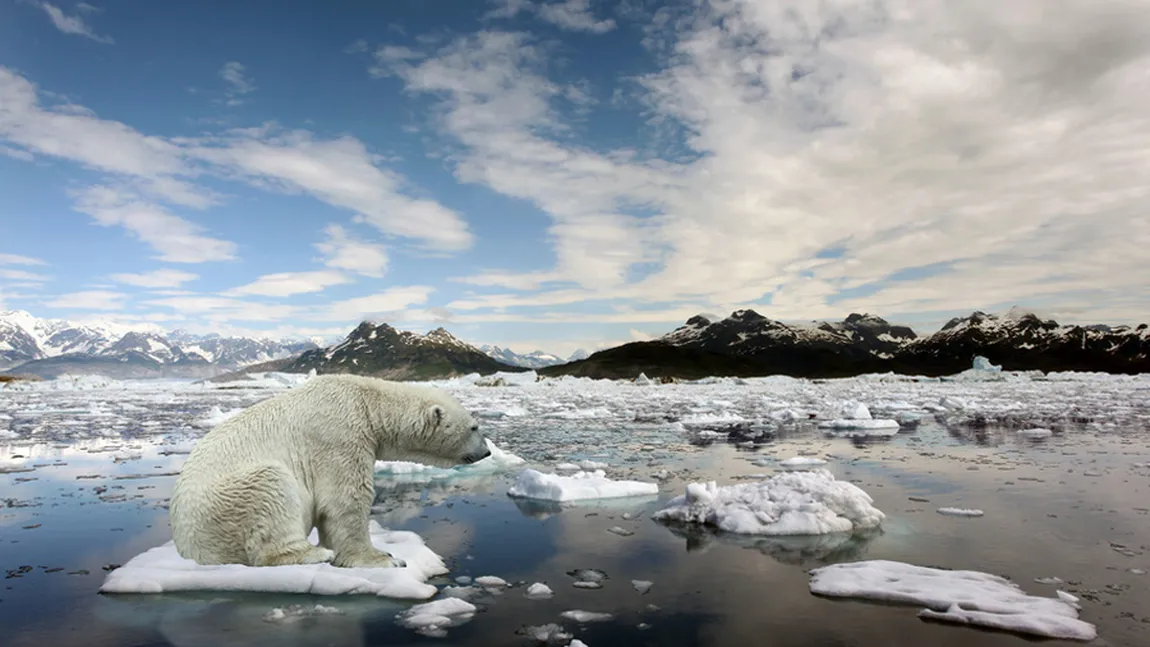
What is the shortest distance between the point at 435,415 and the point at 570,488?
3349 millimetres

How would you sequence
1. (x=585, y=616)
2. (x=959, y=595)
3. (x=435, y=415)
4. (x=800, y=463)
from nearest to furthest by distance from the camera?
(x=585, y=616), (x=959, y=595), (x=435, y=415), (x=800, y=463)

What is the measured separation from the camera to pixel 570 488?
8.80 meters

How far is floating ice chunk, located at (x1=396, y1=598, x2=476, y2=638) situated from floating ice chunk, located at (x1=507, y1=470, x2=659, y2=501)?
13.3ft

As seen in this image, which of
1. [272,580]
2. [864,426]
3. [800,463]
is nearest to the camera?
[272,580]

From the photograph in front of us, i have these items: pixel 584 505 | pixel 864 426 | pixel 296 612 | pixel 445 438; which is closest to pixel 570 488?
pixel 584 505

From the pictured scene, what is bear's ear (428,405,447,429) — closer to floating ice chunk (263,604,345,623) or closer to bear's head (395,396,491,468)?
bear's head (395,396,491,468)

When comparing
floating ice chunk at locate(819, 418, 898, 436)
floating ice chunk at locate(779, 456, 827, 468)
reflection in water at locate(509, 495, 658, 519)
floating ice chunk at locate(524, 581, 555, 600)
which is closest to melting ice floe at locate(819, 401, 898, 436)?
floating ice chunk at locate(819, 418, 898, 436)

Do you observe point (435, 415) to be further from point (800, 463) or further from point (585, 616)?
point (800, 463)

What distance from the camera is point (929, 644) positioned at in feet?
13.0

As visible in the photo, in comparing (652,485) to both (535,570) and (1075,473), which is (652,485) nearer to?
(535,570)

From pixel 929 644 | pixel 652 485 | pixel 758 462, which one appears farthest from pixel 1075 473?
pixel 929 644

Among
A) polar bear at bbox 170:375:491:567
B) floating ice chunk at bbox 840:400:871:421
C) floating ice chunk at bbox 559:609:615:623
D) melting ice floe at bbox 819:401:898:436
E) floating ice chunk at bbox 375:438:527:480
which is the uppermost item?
polar bear at bbox 170:375:491:567

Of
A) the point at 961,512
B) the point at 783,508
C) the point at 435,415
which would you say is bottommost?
the point at 961,512

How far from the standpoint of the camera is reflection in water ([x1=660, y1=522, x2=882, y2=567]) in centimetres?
591
